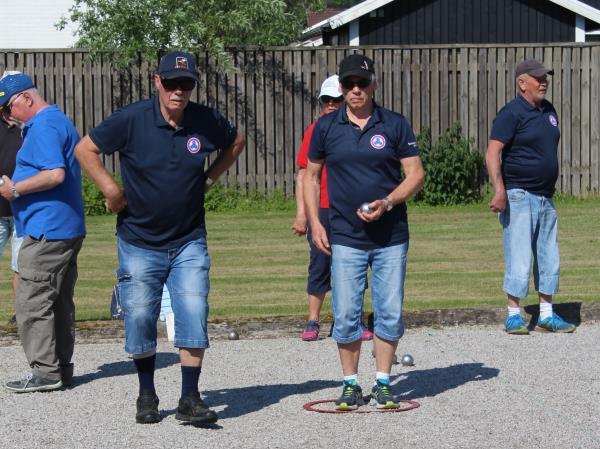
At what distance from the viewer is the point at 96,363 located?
29.4ft

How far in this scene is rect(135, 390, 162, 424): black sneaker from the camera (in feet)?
23.2

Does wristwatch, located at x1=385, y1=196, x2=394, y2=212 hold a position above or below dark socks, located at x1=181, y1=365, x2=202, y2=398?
above

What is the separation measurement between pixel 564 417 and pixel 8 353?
402cm

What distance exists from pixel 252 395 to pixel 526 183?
3154 mm

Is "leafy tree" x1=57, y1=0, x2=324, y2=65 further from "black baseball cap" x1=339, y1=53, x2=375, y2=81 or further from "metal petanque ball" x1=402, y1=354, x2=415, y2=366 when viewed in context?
"black baseball cap" x1=339, y1=53, x2=375, y2=81

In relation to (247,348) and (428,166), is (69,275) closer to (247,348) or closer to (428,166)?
(247,348)

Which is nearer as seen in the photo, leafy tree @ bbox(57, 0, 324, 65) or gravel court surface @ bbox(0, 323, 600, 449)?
gravel court surface @ bbox(0, 323, 600, 449)

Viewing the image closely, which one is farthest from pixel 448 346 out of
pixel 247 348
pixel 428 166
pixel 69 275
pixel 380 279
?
pixel 428 166

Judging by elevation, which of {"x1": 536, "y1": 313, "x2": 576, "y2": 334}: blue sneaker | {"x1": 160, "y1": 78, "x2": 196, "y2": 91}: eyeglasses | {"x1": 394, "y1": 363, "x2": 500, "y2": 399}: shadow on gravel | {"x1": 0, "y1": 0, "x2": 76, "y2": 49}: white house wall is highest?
{"x1": 0, "y1": 0, "x2": 76, "y2": 49}: white house wall

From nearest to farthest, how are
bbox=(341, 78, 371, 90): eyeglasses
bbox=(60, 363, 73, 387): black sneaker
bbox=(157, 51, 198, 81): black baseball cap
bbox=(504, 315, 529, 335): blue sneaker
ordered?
bbox=(157, 51, 198, 81): black baseball cap < bbox=(341, 78, 371, 90): eyeglasses < bbox=(60, 363, 73, 387): black sneaker < bbox=(504, 315, 529, 335): blue sneaker

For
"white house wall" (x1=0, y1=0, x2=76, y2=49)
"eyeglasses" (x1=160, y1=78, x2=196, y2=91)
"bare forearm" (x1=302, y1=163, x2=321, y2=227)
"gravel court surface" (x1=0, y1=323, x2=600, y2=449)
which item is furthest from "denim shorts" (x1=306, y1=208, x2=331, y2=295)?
"white house wall" (x1=0, y1=0, x2=76, y2=49)

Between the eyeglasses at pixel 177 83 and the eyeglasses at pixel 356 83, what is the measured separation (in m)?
0.88

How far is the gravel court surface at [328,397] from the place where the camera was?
6707 millimetres

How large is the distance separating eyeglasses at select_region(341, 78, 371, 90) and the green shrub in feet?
37.9
